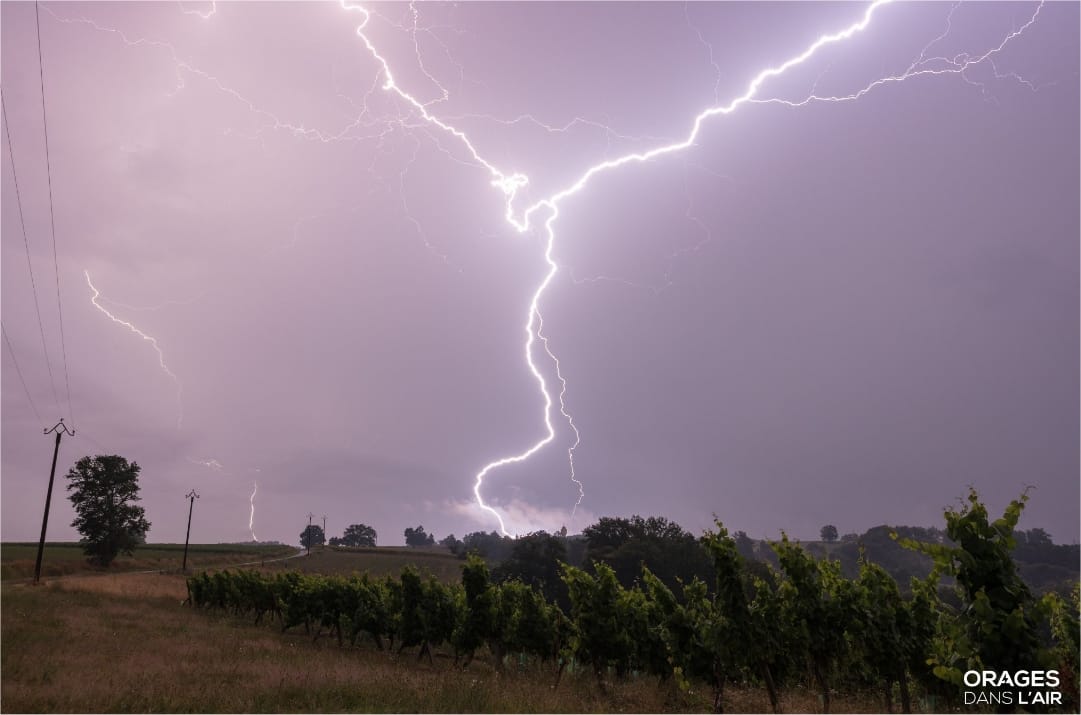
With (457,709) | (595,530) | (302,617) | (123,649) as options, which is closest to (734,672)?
(457,709)

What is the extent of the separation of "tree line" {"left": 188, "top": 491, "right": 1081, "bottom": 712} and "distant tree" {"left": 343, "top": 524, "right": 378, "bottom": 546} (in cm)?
17327

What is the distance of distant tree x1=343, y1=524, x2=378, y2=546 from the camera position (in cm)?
18562

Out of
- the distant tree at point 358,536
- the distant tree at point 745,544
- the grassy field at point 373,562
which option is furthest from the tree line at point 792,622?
the distant tree at point 358,536

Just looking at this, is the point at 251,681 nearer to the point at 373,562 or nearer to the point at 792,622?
the point at 792,622

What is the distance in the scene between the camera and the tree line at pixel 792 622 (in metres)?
8.39

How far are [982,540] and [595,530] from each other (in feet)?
213

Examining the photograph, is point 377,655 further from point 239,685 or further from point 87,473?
point 87,473

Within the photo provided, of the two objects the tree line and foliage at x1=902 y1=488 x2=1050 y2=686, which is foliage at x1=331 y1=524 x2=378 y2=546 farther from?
foliage at x1=902 y1=488 x2=1050 y2=686

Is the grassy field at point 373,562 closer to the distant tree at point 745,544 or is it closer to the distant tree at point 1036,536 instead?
the distant tree at point 745,544

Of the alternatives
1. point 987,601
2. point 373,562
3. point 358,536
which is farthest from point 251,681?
point 358,536

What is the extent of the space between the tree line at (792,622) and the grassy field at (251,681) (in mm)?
1041

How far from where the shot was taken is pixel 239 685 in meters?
14.5

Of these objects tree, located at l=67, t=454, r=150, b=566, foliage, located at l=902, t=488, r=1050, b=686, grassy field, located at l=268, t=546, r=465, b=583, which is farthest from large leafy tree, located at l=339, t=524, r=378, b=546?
foliage, located at l=902, t=488, r=1050, b=686

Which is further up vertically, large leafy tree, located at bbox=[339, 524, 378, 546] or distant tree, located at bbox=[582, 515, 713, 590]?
distant tree, located at bbox=[582, 515, 713, 590]
